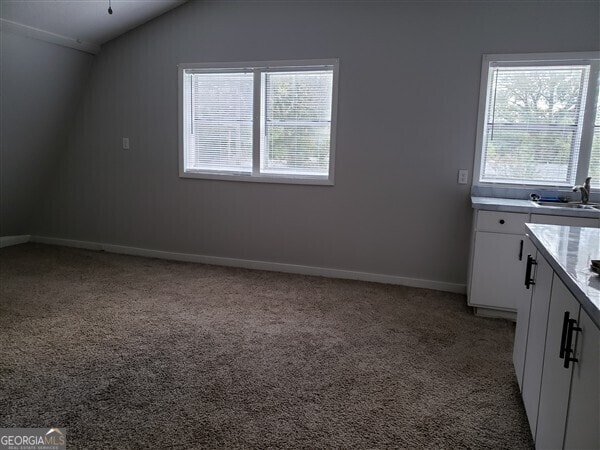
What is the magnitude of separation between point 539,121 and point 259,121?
2444 millimetres

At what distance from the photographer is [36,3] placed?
3.39m

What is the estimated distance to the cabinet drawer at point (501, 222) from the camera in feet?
10.5

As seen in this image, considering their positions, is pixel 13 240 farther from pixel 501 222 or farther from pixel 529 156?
pixel 529 156

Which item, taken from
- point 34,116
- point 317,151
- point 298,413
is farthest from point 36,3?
point 298,413

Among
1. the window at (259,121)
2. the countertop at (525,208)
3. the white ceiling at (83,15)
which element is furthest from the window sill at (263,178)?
the white ceiling at (83,15)

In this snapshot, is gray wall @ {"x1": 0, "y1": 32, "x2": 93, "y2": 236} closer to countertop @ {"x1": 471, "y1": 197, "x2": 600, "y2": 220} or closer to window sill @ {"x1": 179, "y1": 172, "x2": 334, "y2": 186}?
window sill @ {"x1": 179, "y1": 172, "x2": 334, "y2": 186}

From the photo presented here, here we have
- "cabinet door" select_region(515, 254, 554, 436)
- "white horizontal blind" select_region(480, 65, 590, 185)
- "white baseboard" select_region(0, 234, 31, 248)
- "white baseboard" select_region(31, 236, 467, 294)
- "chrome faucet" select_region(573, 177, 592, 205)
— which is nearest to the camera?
"cabinet door" select_region(515, 254, 554, 436)

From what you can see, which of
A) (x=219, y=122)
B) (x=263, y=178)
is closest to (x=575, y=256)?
(x=263, y=178)

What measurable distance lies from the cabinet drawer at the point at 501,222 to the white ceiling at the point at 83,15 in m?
3.45

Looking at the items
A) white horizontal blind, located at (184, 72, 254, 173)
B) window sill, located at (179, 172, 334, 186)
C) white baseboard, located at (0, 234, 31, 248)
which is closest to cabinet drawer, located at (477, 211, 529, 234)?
window sill, located at (179, 172, 334, 186)

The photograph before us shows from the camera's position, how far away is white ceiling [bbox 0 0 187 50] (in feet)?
11.2

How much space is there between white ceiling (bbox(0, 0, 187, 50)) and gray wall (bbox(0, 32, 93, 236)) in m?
0.17

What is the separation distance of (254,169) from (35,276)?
89.8 inches

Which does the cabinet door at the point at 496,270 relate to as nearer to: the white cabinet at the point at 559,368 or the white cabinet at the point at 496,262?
the white cabinet at the point at 496,262
